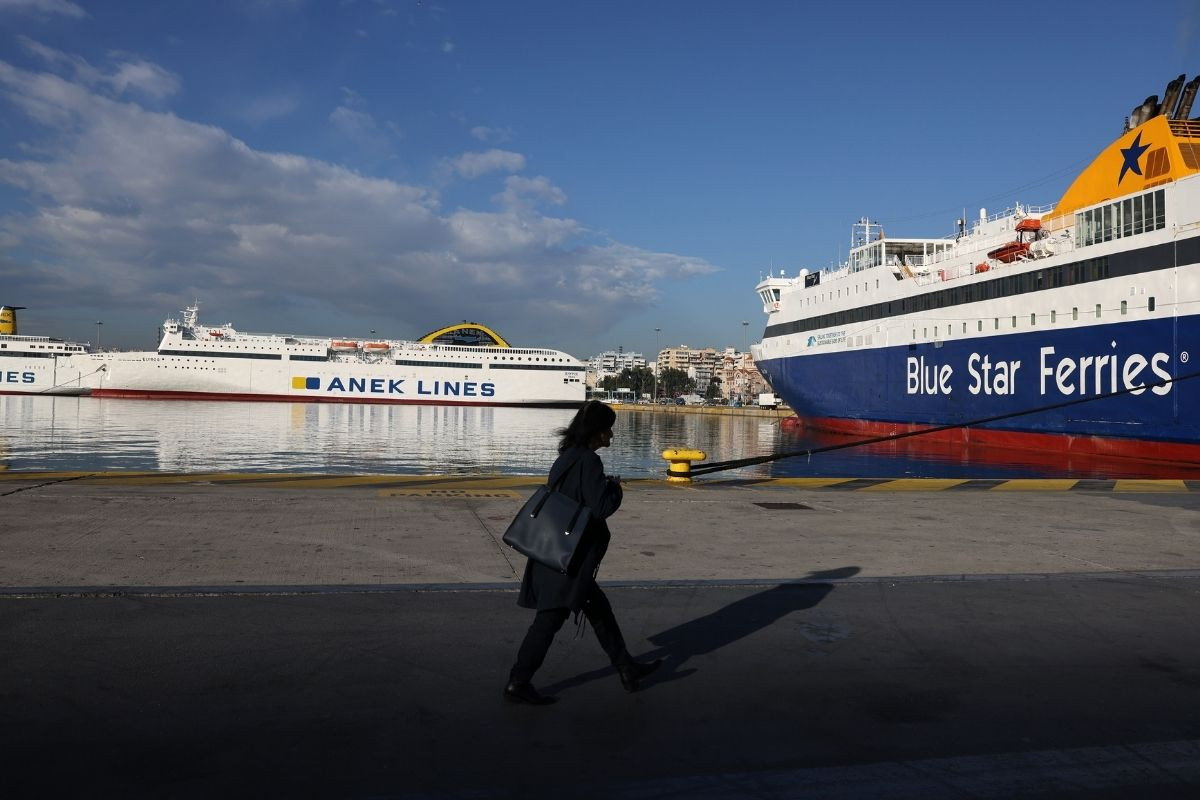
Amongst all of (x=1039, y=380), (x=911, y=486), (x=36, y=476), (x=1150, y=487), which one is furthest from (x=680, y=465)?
(x=1039, y=380)

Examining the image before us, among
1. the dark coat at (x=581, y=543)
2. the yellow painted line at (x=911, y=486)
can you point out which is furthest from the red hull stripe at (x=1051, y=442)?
the dark coat at (x=581, y=543)

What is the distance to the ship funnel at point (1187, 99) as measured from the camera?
28.7 meters

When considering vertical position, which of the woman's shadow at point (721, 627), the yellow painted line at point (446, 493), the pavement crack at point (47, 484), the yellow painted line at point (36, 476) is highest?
the yellow painted line at point (36, 476)

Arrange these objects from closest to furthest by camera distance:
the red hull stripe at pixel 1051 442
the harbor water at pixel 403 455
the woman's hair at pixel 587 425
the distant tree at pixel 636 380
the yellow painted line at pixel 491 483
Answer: the woman's hair at pixel 587 425, the yellow painted line at pixel 491 483, the harbor water at pixel 403 455, the red hull stripe at pixel 1051 442, the distant tree at pixel 636 380

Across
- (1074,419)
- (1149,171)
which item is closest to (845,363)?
(1074,419)

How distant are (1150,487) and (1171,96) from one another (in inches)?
921

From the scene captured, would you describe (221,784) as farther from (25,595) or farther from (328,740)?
(25,595)

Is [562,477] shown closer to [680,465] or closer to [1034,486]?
[680,465]

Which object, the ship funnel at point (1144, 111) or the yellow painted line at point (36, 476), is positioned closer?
the yellow painted line at point (36, 476)

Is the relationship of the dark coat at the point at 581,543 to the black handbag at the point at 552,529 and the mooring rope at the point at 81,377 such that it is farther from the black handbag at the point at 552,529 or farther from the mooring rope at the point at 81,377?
the mooring rope at the point at 81,377

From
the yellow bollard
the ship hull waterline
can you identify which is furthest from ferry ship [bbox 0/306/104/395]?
the yellow bollard

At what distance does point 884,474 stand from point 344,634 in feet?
72.9

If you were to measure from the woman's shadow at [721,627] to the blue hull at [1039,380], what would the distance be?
54.3 feet

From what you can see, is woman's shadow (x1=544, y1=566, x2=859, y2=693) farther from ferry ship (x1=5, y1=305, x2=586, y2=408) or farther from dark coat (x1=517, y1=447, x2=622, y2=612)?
ferry ship (x1=5, y1=305, x2=586, y2=408)
